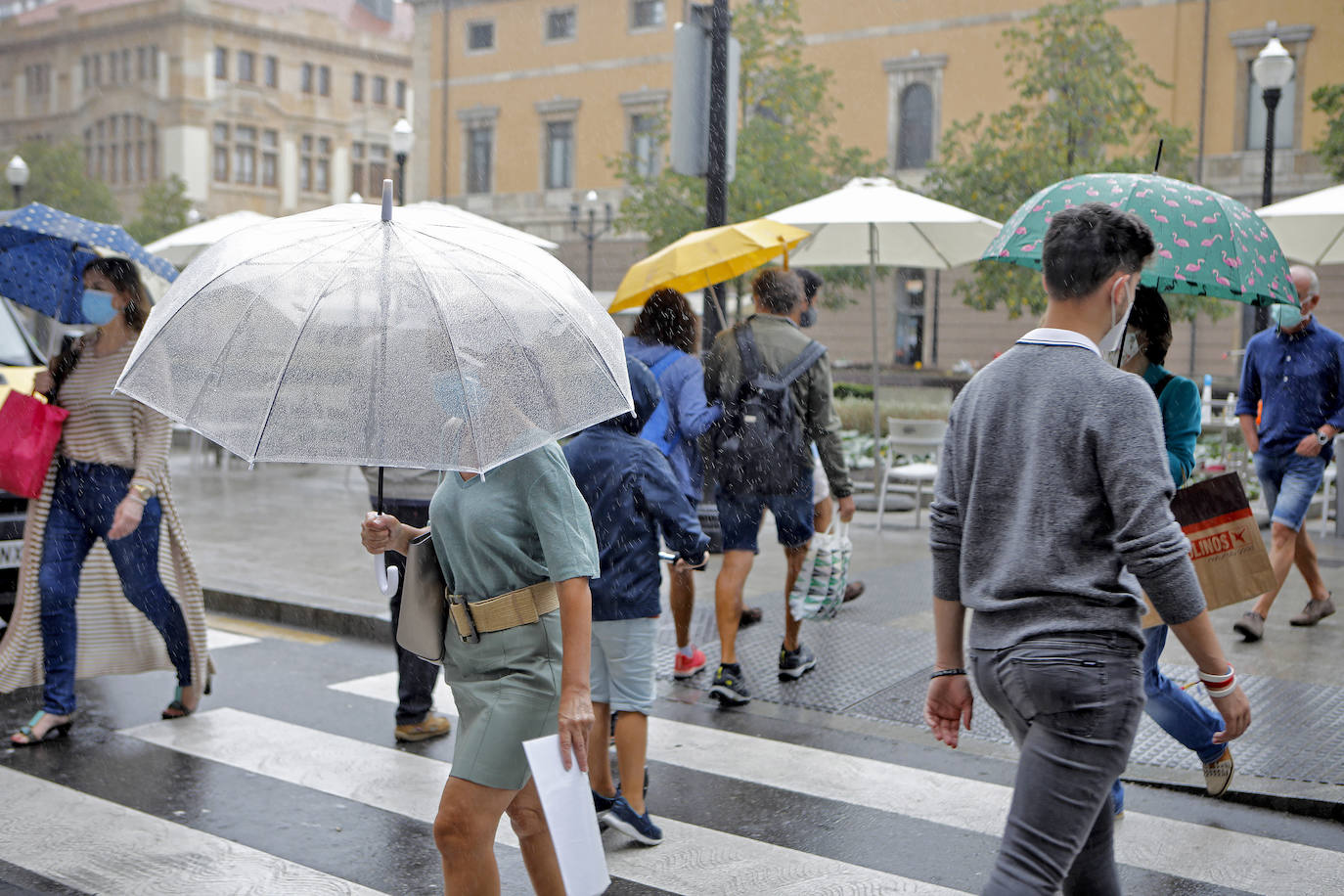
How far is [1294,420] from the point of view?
25.0ft

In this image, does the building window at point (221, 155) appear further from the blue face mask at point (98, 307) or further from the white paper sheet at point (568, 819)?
the white paper sheet at point (568, 819)

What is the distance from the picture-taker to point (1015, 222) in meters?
4.49

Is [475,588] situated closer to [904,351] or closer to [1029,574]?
[1029,574]

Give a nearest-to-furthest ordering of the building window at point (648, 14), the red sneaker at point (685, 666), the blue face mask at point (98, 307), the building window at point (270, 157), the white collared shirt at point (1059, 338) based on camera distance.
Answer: the white collared shirt at point (1059, 338)
the blue face mask at point (98, 307)
the red sneaker at point (685, 666)
the building window at point (648, 14)
the building window at point (270, 157)

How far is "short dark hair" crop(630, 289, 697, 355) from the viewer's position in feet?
18.0

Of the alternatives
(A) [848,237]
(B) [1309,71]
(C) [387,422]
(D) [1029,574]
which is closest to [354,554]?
(A) [848,237]

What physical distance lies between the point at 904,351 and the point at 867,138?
240 inches

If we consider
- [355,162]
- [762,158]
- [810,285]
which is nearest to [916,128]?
[762,158]

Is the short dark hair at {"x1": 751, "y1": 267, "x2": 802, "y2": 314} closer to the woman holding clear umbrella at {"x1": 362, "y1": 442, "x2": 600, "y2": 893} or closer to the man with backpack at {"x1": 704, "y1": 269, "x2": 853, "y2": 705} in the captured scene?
the man with backpack at {"x1": 704, "y1": 269, "x2": 853, "y2": 705}

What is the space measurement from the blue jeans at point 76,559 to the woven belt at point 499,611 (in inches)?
114

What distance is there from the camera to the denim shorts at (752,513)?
→ 6.40m

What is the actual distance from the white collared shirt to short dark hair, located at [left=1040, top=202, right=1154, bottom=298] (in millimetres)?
79

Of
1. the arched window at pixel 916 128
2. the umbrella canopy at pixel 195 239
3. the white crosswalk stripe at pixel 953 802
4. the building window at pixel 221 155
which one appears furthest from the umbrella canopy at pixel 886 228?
the building window at pixel 221 155

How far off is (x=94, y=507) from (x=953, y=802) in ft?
11.4
